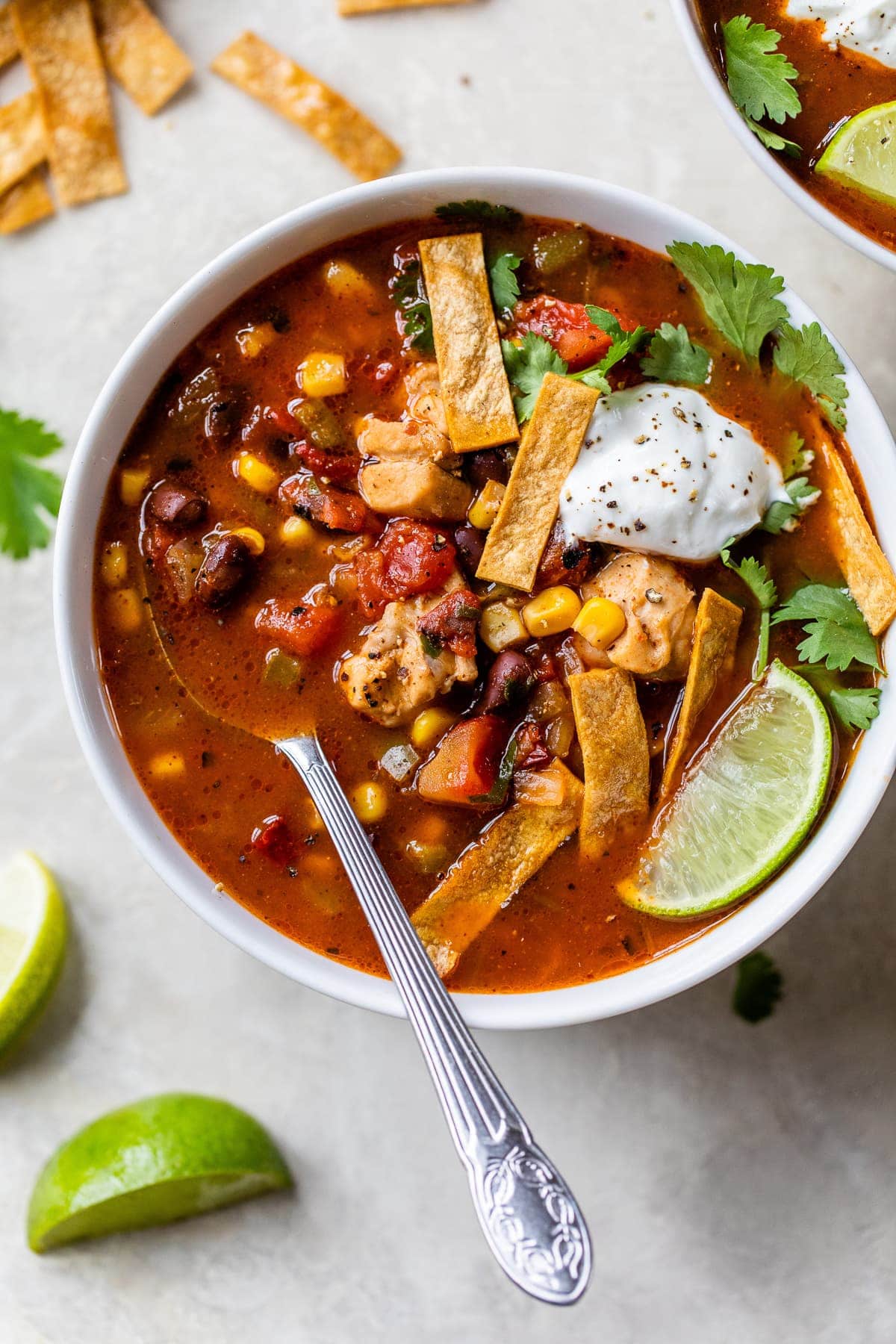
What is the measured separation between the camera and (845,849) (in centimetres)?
293

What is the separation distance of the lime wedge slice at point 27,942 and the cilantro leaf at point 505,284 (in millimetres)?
2208

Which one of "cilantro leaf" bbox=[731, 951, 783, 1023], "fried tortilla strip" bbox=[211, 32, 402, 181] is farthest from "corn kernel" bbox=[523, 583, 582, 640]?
"fried tortilla strip" bbox=[211, 32, 402, 181]

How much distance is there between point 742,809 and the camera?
304 cm

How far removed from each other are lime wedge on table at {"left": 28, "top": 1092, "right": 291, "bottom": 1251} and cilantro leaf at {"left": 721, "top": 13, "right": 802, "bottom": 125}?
3.19 meters

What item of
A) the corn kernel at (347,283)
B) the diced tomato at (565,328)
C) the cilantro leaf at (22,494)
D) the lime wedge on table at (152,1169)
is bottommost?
the lime wedge on table at (152,1169)

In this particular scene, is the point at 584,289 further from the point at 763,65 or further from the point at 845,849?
the point at 845,849

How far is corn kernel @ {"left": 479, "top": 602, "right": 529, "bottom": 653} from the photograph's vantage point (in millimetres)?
3027

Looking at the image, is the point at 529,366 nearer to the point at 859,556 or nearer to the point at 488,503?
the point at 488,503

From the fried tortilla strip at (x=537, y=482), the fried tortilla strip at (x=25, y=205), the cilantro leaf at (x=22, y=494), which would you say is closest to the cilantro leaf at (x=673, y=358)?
the fried tortilla strip at (x=537, y=482)

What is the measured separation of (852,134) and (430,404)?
1.23 meters

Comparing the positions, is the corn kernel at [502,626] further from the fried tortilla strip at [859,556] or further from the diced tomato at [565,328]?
the fried tortilla strip at [859,556]

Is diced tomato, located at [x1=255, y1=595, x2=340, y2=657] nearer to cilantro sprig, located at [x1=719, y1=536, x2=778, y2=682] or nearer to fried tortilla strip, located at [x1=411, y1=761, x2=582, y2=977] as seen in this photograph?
fried tortilla strip, located at [x1=411, y1=761, x2=582, y2=977]

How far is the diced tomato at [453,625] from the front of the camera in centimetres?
296

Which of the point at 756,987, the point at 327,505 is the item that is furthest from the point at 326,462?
the point at 756,987
